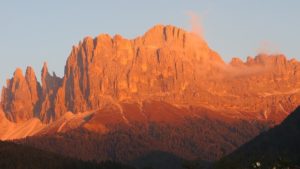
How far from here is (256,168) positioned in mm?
128750

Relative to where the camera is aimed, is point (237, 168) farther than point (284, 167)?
Yes

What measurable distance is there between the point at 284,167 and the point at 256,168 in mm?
6145

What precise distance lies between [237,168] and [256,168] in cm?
6920

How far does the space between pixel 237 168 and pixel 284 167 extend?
214ft

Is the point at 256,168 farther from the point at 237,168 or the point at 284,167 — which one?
the point at 237,168

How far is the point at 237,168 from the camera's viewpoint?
648 feet

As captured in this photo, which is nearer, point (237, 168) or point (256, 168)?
point (256, 168)

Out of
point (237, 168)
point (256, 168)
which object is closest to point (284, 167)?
point (256, 168)

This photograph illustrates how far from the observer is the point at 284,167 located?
435 ft
